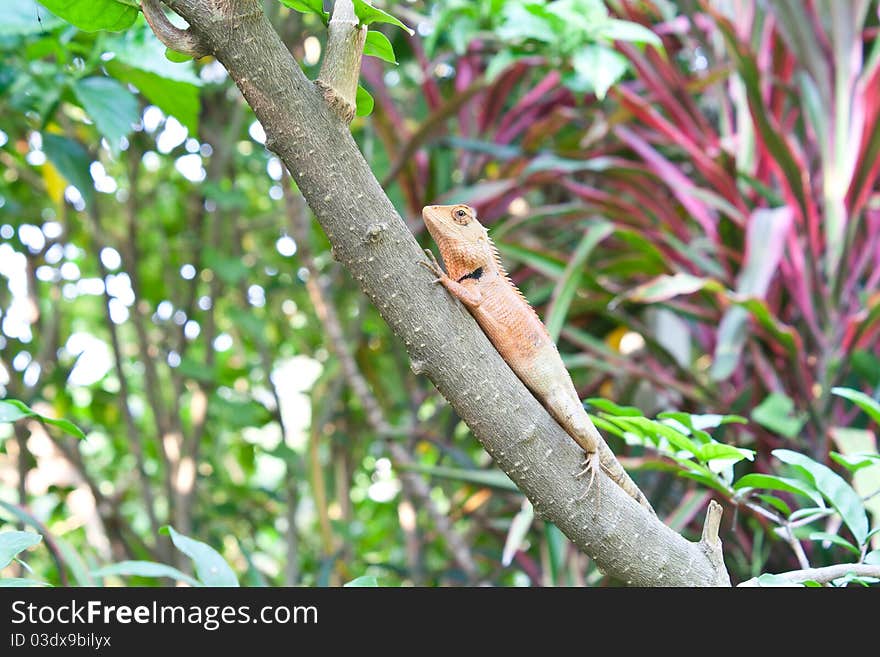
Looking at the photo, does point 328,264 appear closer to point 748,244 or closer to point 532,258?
point 532,258

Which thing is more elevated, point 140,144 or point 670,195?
point 140,144

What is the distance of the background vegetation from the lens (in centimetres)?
167

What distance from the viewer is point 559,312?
168 centimetres

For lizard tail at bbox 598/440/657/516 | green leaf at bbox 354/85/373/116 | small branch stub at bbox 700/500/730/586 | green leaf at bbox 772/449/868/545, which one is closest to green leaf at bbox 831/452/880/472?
green leaf at bbox 772/449/868/545

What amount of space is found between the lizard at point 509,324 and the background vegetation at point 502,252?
1.17 feet

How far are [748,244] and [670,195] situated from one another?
63cm

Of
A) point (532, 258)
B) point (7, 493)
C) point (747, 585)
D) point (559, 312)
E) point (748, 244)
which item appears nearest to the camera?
point (747, 585)

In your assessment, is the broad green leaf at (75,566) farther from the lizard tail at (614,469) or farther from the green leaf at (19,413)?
the lizard tail at (614,469)

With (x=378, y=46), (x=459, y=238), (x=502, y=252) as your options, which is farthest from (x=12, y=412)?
(x=502, y=252)

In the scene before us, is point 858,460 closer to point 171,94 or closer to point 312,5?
point 312,5

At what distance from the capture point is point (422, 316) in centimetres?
78

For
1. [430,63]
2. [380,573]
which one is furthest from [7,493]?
[430,63]

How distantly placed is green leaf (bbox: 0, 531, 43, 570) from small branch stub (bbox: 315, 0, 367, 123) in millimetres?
460

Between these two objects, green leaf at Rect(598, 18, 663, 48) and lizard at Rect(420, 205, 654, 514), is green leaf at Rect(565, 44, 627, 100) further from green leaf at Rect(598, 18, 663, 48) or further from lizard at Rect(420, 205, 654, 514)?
lizard at Rect(420, 205, 654, 514)
